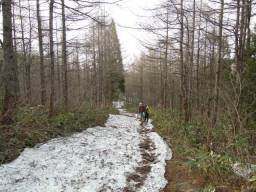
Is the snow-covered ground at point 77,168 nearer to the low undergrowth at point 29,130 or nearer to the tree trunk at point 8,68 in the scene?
the low undergrowth at point 29,130

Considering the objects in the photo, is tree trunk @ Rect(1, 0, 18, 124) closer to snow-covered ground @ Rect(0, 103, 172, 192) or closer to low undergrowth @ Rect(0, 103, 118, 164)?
low undergrowth @ Rect(0, 103, 118, 164)

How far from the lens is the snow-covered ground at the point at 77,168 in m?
3.27

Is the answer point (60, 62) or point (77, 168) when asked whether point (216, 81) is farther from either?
point (60, 62)

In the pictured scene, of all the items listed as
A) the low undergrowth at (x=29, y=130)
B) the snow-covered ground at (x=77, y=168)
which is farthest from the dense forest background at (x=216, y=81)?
the low undergrowth at (x=29, y=130)

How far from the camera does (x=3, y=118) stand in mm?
4520

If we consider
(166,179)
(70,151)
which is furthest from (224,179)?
(70,151)

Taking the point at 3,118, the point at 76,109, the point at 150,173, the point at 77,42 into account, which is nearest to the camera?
the point at 150,173

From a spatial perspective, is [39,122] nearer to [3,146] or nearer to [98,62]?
[3,146]

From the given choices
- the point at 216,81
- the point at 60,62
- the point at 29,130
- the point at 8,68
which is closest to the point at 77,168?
the point at 29,130

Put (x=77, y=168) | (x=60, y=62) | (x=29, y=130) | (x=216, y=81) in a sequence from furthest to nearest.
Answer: (x=60, y=62)
(x=216, y=81)
(x=29, y=130)
(x=77, y=168)

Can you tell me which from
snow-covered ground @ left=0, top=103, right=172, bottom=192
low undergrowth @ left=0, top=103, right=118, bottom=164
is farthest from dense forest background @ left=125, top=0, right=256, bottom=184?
low undergrowth @ left=0, top=103, right=118, bottom=164

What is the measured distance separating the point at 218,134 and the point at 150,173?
2476 mm

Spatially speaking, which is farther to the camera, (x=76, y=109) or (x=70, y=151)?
(x=76, y=109)

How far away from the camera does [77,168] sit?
4.08 m
